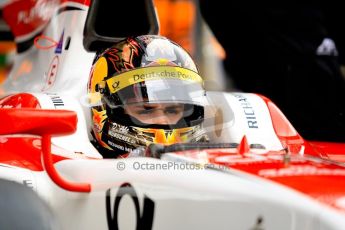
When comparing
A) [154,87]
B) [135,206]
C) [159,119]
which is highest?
[154,87]

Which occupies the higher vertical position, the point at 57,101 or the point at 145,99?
the point at 145,99

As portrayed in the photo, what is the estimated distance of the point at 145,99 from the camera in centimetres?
296

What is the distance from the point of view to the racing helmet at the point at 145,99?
296 centimetres

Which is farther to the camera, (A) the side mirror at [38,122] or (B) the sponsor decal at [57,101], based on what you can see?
(B) the sponsor decal at [57,101]

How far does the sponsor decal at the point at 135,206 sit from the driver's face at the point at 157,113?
20.5 inches

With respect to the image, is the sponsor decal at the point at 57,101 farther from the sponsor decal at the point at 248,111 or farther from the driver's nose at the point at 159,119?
the sponsor decal at the point at 248,111

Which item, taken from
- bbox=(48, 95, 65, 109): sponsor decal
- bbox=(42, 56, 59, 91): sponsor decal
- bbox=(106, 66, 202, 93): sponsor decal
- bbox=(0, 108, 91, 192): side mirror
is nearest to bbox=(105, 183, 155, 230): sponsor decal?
bbox=(0, 108, 91, 192): side mirror

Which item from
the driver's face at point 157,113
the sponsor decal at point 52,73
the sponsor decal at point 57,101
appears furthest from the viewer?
the sponsor decal at point 52,73

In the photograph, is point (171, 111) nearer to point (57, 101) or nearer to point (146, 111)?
point (146, 111)

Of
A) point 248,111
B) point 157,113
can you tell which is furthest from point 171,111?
point 248,111

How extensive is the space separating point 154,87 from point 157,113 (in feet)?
0.31

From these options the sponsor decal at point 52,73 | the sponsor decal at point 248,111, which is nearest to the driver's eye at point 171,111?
the sponsor decal at point 248,111

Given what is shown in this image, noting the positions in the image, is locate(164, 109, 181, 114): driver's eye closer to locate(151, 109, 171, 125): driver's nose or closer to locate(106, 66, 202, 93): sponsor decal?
locate(151, 109, 171, 125): driver's nose

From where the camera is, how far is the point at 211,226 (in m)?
2.22
